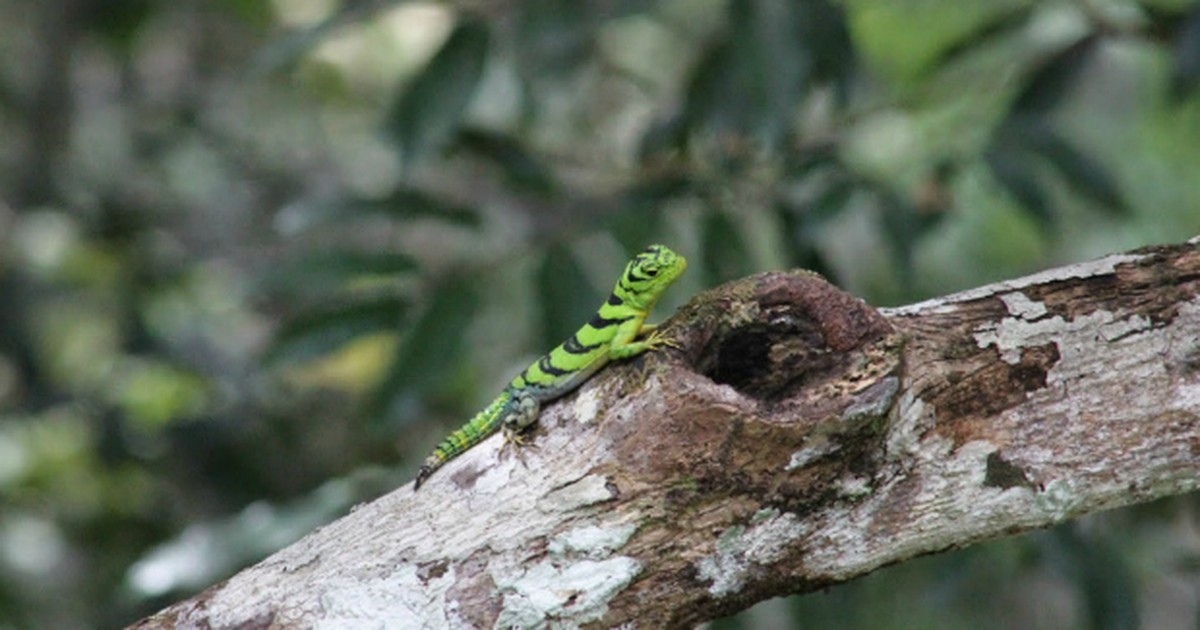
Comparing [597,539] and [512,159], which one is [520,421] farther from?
[512,159]

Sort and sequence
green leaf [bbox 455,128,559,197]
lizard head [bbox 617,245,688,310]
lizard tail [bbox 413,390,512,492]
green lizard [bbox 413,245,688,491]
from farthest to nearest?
green leaf [bbox 455,128,559,197] → lizard head [bbox 617,245,688,310] → lizard tail [bbox 413,390,512,492] → green lizard [bbox 413,245,688,491]

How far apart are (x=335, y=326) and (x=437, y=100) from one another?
834mm

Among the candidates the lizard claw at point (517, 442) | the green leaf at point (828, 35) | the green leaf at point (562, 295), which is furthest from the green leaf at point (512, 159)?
the lizard claw at point (517, 442)

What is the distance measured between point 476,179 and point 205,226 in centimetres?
161

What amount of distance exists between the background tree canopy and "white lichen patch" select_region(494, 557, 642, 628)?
301mm

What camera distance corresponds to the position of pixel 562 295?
387 centimetres

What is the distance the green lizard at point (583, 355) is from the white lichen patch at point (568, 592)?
32 centimetres

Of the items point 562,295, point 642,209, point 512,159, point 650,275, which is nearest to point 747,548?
point 650,275

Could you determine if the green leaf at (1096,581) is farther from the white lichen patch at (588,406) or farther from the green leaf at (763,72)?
the white lichen patch at (588,406)

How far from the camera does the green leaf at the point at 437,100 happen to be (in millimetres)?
4074

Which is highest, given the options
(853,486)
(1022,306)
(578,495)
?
(1022,306)

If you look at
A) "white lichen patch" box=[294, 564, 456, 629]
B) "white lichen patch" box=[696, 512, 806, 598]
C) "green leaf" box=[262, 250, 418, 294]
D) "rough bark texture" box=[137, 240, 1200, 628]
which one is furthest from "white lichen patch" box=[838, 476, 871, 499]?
"green leaf" box=[262, 250, 418, 294]

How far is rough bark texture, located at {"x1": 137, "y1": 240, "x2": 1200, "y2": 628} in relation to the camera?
2.42m

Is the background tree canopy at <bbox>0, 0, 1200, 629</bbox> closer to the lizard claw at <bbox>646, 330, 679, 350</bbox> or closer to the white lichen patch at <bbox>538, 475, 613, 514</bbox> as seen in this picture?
the white lichen patch at <bbox>538, 475, 613, 514</bbox>
